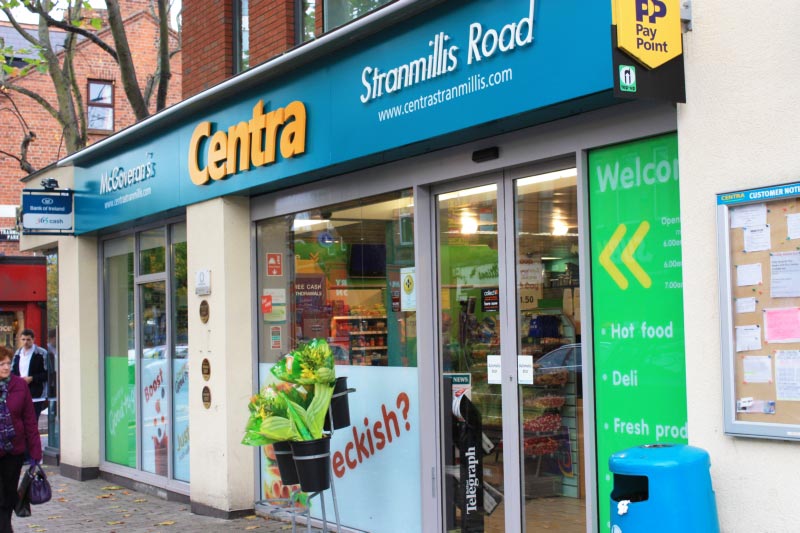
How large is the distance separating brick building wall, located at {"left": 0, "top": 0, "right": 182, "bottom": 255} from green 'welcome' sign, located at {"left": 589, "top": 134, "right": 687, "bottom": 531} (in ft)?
81.1

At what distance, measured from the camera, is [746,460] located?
4602 millimetres

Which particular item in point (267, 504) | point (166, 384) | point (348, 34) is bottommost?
point (267, 504)

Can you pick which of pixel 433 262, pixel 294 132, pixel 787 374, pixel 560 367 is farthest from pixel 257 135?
pixel 787 374

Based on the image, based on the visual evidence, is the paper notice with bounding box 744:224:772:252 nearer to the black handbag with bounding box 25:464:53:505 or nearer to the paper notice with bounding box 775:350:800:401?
the paper notice with bounding box 775:350:800:401

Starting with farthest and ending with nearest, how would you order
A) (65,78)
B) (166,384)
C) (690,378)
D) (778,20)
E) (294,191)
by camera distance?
(65,78) < (166,384) < (294,191) < (690,378) < (778,20)

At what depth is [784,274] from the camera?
14.7 feet

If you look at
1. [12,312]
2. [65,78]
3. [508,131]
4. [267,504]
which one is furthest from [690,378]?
[12,312]

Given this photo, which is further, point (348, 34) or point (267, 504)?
point (267, 504)

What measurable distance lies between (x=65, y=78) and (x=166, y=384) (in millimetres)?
7238

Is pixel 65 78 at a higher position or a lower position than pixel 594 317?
higher

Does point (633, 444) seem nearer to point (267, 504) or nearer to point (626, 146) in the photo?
point (626, 146)

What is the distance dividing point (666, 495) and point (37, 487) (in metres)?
5.79

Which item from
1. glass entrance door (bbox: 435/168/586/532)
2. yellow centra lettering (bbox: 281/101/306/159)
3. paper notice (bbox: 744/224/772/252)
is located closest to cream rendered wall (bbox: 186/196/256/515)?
yellow centra lettering (bbox: 281/101/306/159)

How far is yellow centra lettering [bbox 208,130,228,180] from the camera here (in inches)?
377
